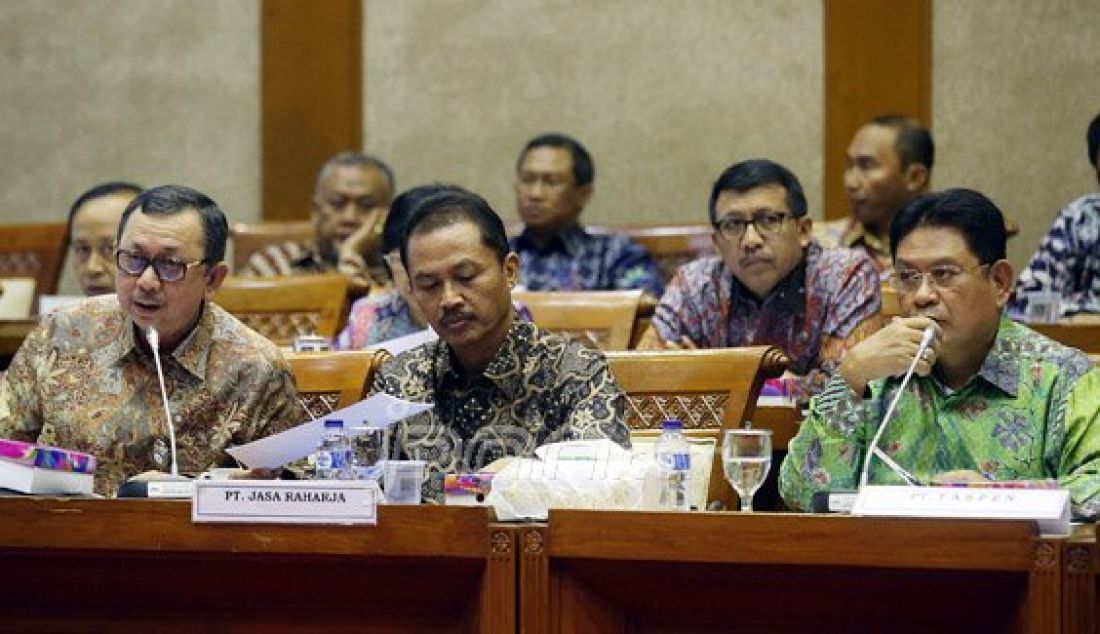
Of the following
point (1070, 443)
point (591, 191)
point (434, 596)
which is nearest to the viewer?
point (434, 596)

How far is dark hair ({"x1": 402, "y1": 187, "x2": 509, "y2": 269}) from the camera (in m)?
3.26

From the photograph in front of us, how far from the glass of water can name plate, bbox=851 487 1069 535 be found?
316 mm

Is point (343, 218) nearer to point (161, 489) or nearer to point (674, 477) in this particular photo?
point (161, 489)

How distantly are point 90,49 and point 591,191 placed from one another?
210cm

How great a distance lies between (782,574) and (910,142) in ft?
10.9

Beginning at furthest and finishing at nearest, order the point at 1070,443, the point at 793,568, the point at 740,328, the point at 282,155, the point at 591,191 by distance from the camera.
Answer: the point at 282,155 → the point at 591,191 → the point at 740,328 → the point at 1070,443 → the point at 793,568

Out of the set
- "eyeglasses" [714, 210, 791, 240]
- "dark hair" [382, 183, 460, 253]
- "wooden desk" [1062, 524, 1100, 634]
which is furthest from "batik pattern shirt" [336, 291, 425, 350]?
"wooden desk" [1062, 524, 1100, 634]

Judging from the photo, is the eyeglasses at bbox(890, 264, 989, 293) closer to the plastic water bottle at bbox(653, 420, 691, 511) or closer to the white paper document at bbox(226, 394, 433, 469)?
the plastic water bottle at bbox(653, 420, 691, 511)

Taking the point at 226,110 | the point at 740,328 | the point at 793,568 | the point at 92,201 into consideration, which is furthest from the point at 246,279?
the point at 793,568

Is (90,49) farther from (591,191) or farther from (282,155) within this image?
(591,191)

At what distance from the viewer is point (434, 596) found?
2.57 meters

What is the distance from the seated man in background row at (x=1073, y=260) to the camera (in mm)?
5043

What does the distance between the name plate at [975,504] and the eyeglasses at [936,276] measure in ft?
2.43

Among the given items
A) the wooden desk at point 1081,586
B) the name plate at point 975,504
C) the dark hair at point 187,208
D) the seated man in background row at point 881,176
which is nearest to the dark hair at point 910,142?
the seated man in background row at point 881,176
